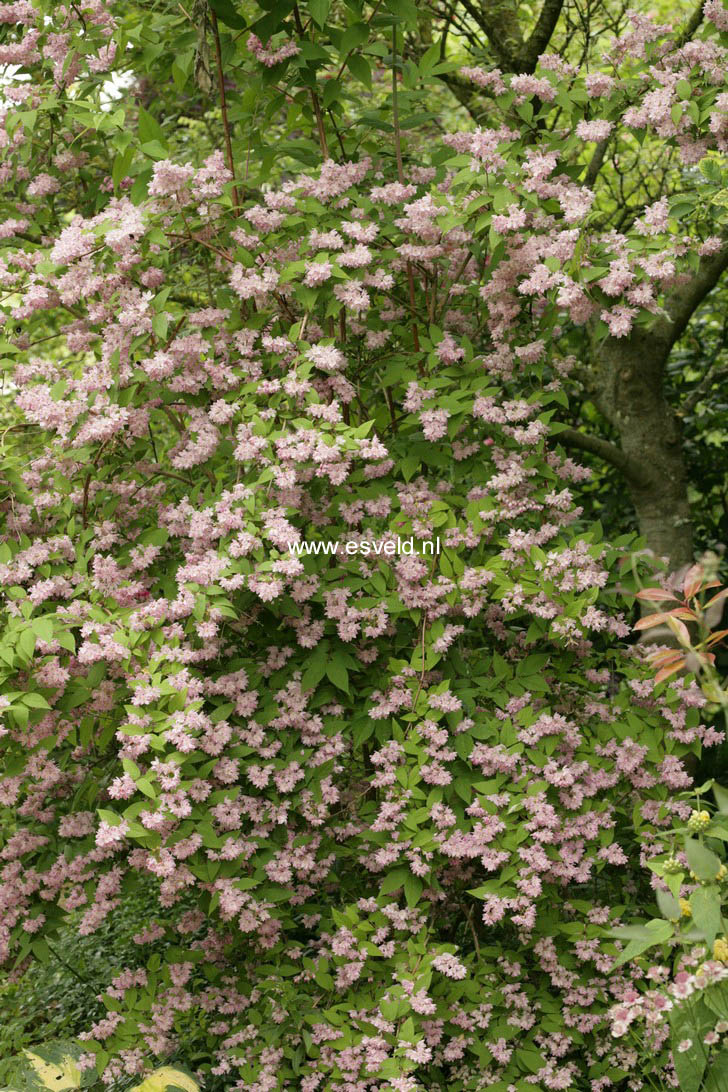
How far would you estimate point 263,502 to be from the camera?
2.95 m

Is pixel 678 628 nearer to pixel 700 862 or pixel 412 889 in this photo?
pixel 700 862

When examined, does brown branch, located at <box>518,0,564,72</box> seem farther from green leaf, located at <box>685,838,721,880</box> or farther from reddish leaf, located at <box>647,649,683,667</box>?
green leaf, located at <box>685,838,721,880</box>

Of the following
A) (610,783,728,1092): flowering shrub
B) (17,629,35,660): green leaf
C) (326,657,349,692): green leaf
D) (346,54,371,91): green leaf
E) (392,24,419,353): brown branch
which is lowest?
(610,783,728,1092): flowering shrub

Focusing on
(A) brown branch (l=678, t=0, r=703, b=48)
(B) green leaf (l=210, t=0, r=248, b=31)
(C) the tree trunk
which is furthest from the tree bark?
(B) green leaf (l=210, t=0, r=248, b=31)

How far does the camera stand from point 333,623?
3311 millimetres

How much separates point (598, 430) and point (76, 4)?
10.7 ft

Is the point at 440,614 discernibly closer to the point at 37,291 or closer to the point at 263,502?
the point at 263,502

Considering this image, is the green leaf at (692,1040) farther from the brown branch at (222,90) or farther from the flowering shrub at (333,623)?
the brown branch at (222,90)

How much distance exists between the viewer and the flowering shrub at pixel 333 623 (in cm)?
298

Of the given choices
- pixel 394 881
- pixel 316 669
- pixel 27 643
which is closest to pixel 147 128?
pixel 27 643

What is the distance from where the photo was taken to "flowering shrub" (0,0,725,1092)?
2.98 meters

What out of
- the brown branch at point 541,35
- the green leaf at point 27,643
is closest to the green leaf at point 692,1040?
the green leaf at point 27,643

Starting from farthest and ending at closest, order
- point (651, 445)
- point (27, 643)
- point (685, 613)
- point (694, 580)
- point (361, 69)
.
Answer: 1. point (651, 445)
2. point (361, 69)
3. point (27, 643)
4. point (685, 613)
5. point (694, 580)

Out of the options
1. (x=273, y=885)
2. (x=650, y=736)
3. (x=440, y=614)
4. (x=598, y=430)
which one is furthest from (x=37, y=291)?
(x=598, y=430)
